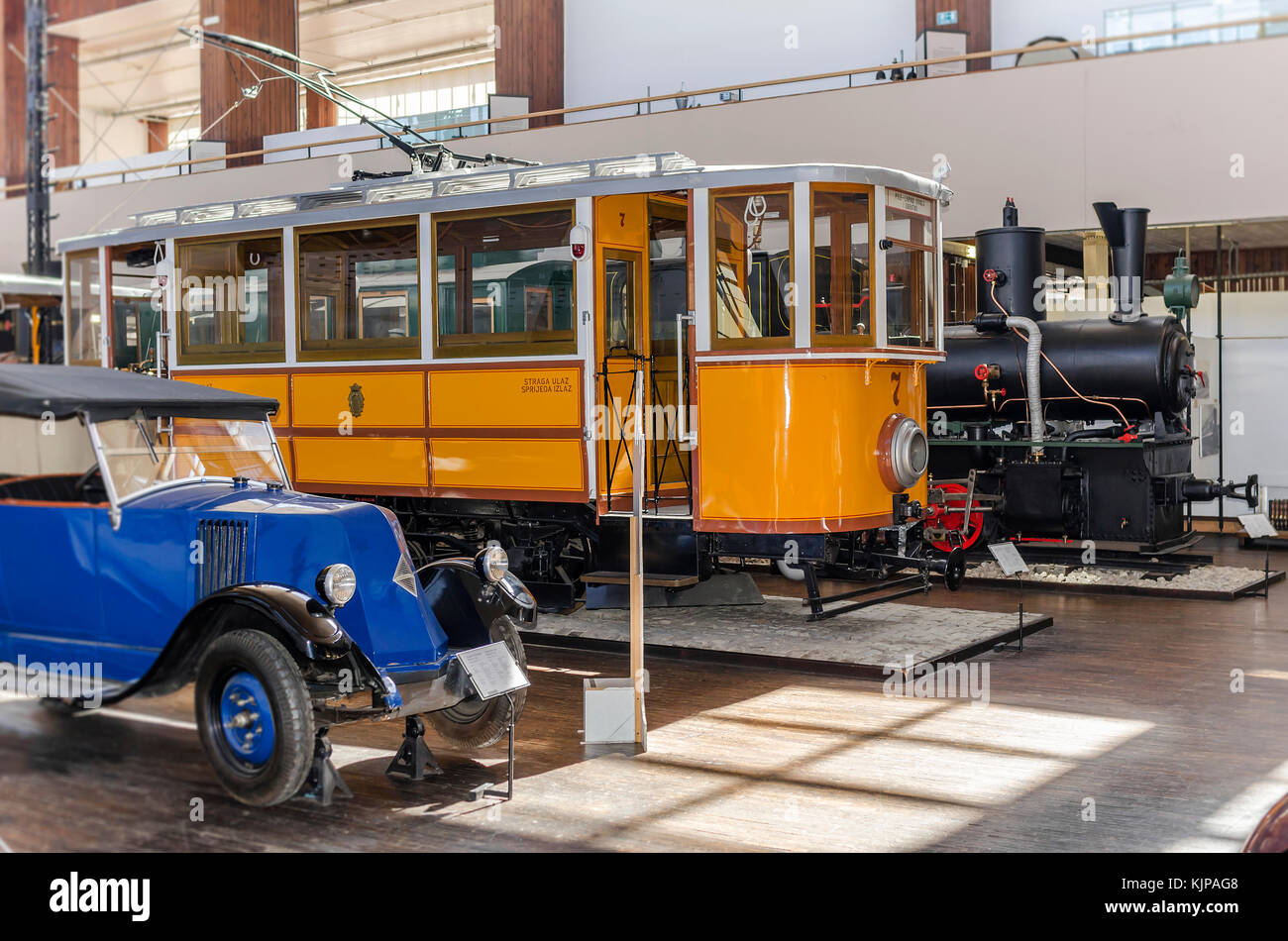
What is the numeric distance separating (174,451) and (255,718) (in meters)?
1.44

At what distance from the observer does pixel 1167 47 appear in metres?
12.6

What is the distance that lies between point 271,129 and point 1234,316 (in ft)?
47.6

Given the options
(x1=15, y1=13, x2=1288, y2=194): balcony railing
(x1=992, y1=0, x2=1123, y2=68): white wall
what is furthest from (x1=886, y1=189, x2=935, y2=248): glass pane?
(x1=992, y1=0, x2=1123, y2=68): white wall

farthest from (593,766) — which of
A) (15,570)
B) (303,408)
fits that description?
(303,408)

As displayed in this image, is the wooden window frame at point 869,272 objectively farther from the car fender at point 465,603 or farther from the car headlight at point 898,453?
the car fender at point 465,603

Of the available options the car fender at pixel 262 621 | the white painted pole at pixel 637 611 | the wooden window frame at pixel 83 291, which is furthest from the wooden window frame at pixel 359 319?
the car fender at pixel 262 621

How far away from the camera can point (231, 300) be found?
1016cm

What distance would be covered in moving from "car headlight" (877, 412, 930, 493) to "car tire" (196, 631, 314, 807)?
14.8 feet

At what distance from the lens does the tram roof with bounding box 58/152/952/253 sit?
7934 millimetres

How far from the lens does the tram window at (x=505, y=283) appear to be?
8508 mm

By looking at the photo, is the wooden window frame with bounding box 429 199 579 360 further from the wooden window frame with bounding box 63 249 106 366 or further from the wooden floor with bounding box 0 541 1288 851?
the wooden window frame with bounding box 63 249 106 366

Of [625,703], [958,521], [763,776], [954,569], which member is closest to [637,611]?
[625,703]

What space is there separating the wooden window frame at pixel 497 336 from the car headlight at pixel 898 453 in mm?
2125

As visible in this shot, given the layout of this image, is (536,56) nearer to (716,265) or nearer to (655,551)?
(716,265)
